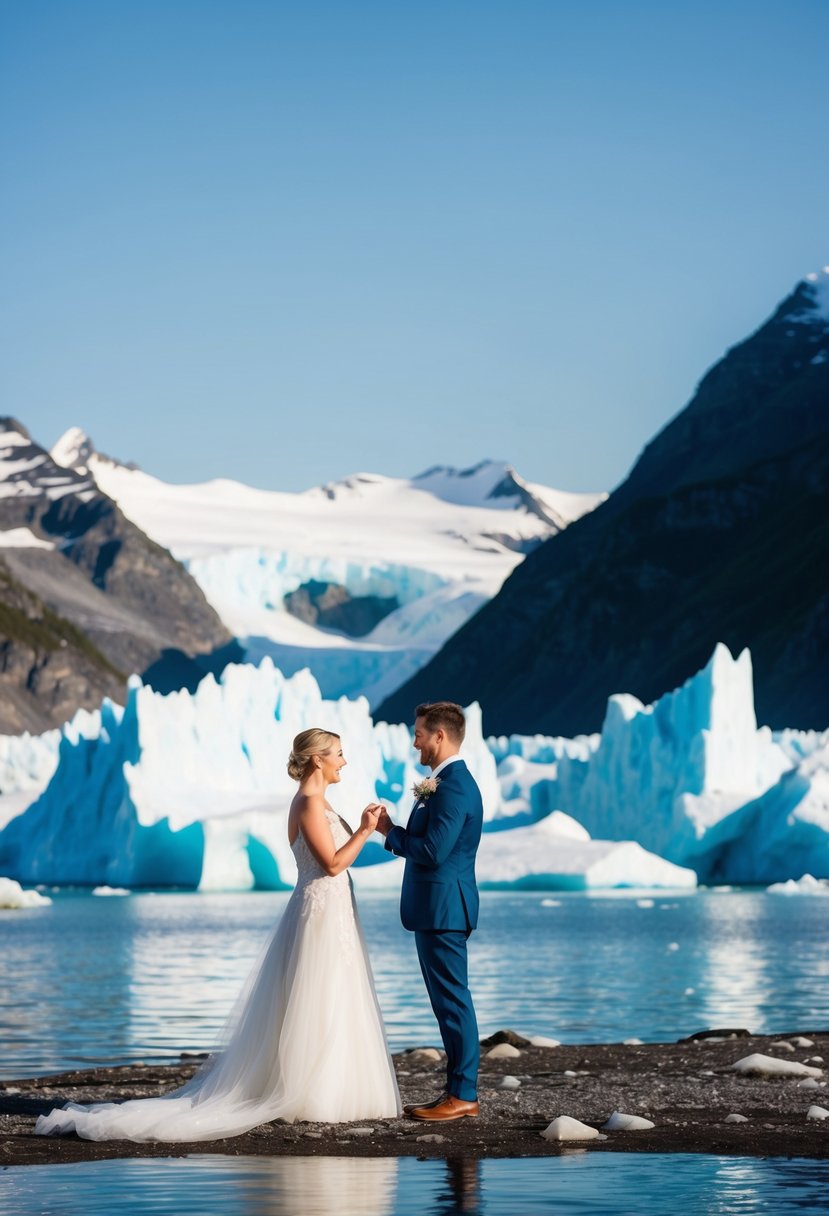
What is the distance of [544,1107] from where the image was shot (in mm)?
9125

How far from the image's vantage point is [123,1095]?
9836mm

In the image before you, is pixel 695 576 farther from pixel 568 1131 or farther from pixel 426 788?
pixel 568 1131

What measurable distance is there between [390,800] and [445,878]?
172ft

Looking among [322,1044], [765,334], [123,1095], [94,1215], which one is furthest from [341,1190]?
[765,334]

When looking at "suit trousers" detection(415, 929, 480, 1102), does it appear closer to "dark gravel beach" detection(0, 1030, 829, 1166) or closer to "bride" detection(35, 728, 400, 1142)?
"dark gravel beach" detection(0, 1030, 829, 1166)

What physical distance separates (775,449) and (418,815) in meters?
128

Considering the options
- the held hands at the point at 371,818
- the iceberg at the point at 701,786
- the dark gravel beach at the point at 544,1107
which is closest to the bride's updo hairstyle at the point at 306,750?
the held hands at the point at 371,818

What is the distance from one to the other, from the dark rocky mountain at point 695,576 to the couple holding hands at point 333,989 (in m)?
82.6

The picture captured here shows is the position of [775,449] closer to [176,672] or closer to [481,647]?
[481,647]

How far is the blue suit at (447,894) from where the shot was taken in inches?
322

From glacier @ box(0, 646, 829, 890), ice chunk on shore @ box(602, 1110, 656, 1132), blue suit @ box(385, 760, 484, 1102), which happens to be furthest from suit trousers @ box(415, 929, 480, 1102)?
glacier @ box(0, 646, 829, 890)

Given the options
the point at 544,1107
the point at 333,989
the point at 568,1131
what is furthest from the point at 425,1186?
the point at 544,1107

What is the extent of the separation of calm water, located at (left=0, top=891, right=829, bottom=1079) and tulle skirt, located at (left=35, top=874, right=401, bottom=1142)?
5.06 meters

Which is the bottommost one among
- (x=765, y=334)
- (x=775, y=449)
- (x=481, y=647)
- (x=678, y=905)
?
(x=678, y=905)
